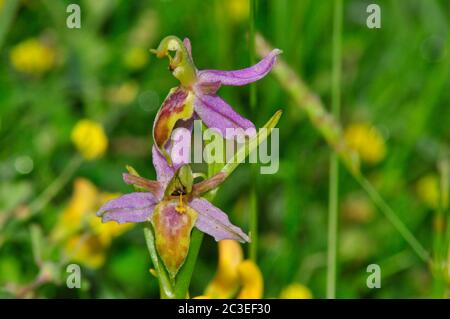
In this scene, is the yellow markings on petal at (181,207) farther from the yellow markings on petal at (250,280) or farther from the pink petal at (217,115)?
the yellow markings on petal at (250,280)

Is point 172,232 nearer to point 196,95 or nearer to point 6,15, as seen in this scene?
point 196,95

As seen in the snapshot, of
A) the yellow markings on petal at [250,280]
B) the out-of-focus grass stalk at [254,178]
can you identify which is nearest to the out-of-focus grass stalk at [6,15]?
the out-of-focus grass stalk at [254,178]

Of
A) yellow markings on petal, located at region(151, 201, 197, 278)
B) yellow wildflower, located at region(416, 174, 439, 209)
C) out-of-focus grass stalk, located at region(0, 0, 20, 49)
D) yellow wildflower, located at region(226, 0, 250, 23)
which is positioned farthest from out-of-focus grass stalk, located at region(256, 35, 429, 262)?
yellow wildflower, located at region(226, 0, 250, 23)

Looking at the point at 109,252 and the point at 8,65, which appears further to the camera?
the point at 8,65

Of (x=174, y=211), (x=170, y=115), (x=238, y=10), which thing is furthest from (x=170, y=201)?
(x=238, y=10)

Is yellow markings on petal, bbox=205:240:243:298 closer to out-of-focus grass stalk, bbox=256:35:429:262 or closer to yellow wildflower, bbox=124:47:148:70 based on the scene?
out-of-focus grass stalk, bbox=256:35:429:262
